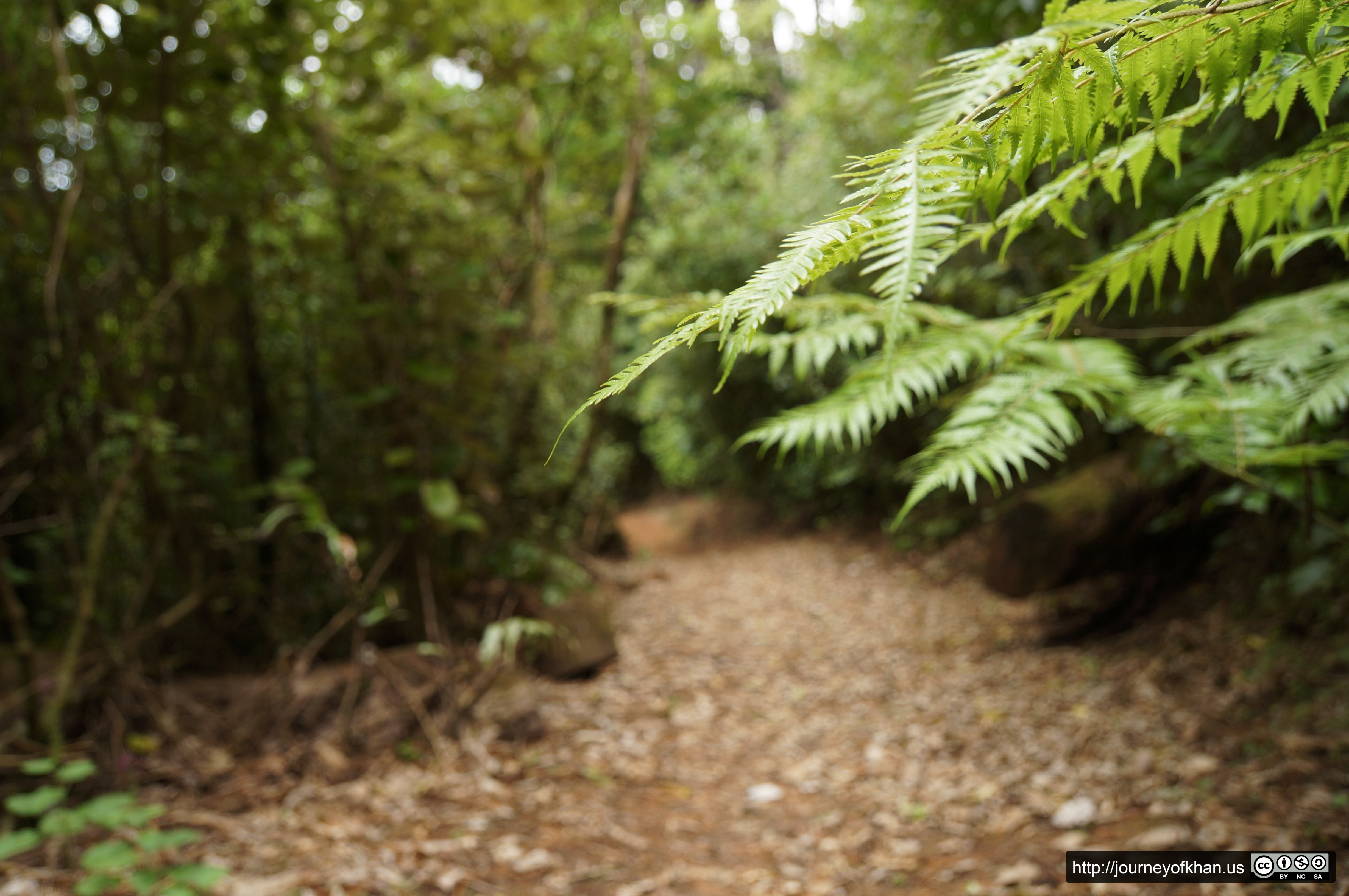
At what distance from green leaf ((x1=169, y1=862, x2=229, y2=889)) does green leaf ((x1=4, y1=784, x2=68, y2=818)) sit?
358 millimetres

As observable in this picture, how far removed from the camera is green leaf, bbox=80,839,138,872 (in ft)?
5.14

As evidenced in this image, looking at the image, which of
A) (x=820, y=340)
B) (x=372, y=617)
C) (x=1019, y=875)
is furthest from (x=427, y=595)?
(x=1019, y=875)

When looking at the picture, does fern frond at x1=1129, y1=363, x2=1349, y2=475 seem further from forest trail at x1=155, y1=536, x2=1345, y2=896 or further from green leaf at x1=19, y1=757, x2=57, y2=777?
green leaf at x1=19, y1=757, x2=57, y2=777

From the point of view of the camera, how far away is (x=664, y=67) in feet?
17.5

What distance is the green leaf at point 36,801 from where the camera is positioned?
1668mm

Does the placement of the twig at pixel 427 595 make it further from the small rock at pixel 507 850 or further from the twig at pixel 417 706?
the small rock at pixel 507 850

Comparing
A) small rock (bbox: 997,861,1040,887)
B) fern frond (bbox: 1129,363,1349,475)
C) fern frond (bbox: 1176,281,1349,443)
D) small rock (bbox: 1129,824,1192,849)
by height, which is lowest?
small rock (bbox: 997,861,1040,887)

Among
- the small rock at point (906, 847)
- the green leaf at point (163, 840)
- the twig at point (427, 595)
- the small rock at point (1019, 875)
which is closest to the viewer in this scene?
the green leaf at point (163, 840)

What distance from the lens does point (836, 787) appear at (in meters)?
2.83

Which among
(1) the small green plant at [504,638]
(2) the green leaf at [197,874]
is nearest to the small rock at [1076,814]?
(1) the small green plant at [504,638]

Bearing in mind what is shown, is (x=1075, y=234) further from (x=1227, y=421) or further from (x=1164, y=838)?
(x=1164, y=838)

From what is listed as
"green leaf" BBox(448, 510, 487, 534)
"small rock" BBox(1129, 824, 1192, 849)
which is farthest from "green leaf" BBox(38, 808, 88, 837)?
"small rock" BBox(1129, 824, 1192, 849)

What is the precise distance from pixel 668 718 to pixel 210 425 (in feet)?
8.55

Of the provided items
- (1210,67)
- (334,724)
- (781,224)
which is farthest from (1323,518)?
(781,224)
